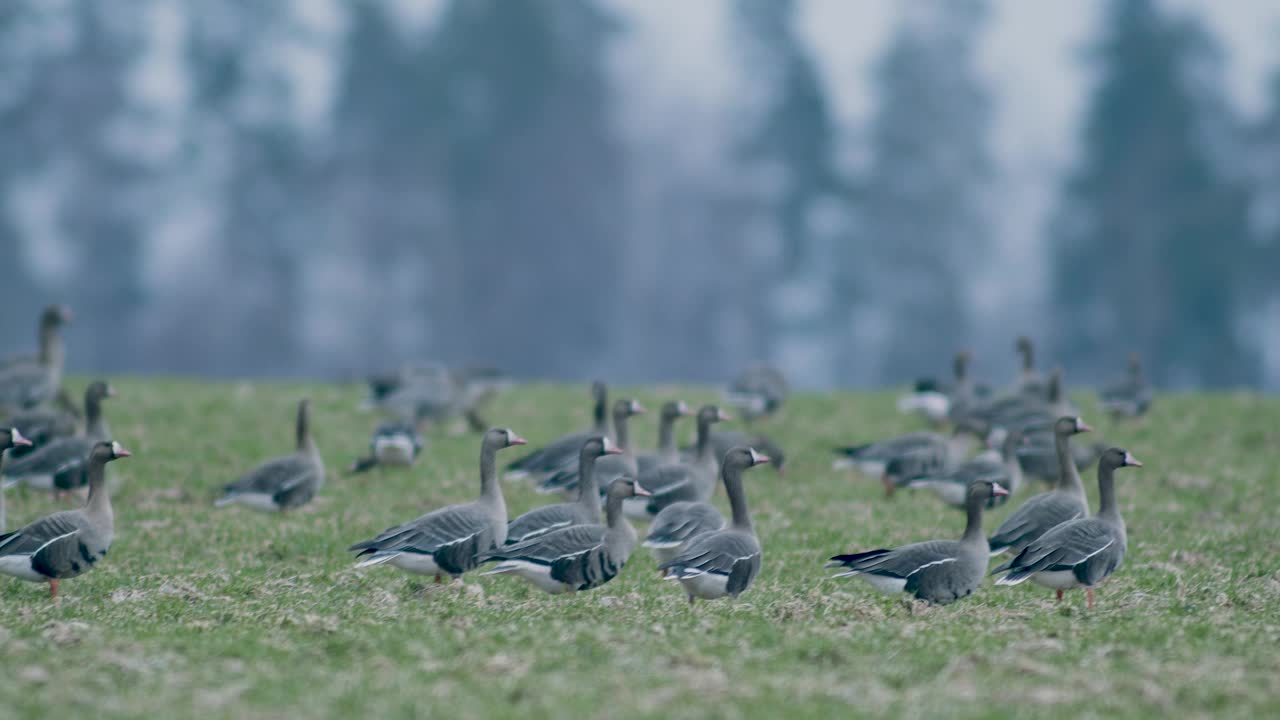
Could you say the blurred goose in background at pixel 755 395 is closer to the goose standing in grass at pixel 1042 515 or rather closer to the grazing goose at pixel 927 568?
the goose standing in grass at pixel 1042 515

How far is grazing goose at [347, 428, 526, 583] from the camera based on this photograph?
17406 mm

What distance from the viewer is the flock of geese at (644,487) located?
16891 millimetres

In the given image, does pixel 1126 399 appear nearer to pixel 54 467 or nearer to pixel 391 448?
pixel 391 448

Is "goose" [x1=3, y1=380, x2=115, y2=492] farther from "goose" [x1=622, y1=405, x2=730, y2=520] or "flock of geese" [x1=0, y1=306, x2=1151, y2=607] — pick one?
"goose" [x1=622, y1=405, x2=730, y2=520]

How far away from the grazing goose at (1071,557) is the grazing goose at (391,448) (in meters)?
13.2

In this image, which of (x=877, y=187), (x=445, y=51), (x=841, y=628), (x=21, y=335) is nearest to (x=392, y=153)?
(x=445, y=51)

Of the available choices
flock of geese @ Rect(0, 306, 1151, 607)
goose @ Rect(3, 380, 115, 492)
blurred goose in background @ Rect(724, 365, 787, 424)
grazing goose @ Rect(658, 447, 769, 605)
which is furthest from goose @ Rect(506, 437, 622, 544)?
blurred goose in background @ Rect(724, 365, 787, 424)

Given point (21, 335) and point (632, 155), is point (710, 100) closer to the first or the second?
point (632, 155)

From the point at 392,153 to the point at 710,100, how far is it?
69.2 feet

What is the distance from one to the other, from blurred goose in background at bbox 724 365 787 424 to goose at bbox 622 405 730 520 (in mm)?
10533

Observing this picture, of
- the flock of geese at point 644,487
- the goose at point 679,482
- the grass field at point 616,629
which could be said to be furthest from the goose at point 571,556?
the goose at point 679,482

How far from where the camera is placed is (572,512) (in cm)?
1900

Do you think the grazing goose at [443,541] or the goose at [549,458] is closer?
the grazing goose at [443,541]

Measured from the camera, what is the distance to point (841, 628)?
15.3 meters
